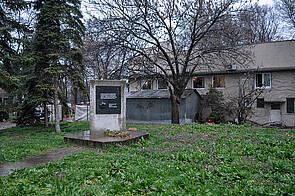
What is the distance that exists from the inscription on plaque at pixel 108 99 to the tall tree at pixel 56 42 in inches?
163

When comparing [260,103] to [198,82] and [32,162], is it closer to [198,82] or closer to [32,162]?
[198,82]

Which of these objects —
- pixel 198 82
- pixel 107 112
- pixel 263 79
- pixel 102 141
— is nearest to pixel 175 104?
pixel 107 112

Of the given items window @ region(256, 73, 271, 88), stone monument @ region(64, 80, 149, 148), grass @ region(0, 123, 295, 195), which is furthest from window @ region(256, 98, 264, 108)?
stone monument @ region(64, 80, 149, 148)

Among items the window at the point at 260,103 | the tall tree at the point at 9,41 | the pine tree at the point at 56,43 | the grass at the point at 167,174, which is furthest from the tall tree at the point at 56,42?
the window at the point at 260,103

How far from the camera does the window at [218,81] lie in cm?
2117

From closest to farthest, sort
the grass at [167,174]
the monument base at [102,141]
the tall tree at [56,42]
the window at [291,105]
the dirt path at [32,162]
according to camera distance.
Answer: the grass at [167,174] < the dirt path at [32,162] < the monument base at [102,141] < the tall tree at [56,42] < the window at [291,105]

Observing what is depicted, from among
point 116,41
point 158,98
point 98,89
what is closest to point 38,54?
point 116,41

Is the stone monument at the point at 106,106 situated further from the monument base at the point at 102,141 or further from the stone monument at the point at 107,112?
the monument base at the point at 102,141

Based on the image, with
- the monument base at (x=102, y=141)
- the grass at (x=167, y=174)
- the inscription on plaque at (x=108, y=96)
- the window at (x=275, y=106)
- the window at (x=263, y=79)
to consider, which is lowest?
the grass at (x=167, y=174)

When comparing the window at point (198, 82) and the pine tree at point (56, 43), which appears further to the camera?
the window at point (198, 82)

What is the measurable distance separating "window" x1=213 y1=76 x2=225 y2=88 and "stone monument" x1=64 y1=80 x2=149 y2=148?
49.7ft

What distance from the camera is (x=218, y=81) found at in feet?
70.3

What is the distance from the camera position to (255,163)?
4.91 m

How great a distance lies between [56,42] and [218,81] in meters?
15.8
